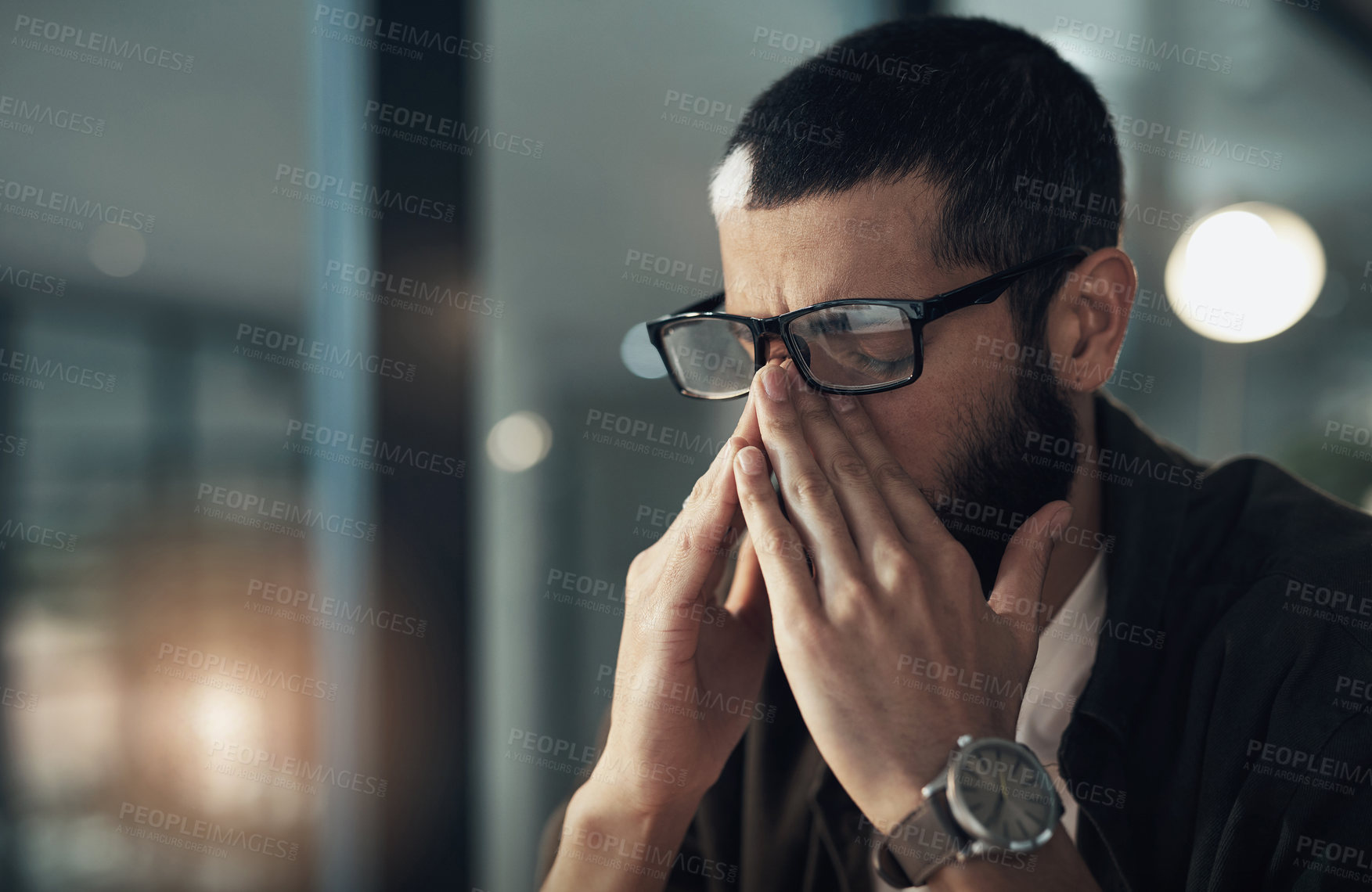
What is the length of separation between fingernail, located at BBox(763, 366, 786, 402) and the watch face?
1.58ft

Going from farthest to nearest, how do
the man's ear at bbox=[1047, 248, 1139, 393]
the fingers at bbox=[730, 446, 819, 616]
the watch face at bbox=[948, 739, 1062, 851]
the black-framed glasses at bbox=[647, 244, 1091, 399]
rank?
the man's ear at bbox=[1047, 248, 1139, 393] < the black-framed glasses at bbox=[647, 244, 1091, 399] < the fingers at bbox=[730, 446, 819, 616] < the watch face at bbox=[948, 739, 1062, 851]

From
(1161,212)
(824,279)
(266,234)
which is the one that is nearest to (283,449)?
(266,234)

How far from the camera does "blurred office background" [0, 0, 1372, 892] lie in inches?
46.3

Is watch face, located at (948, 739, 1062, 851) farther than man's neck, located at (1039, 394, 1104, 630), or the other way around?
man's neck, located at (1039, 394, 1104, 630)

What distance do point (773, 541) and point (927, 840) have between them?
14.4 inches

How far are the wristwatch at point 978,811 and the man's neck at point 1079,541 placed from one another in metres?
0.45

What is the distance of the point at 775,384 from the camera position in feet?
3.40

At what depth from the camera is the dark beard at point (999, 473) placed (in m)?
1.12

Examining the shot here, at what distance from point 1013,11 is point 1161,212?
875 mm

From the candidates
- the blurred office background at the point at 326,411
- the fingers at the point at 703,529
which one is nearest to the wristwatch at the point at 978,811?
the fingers at the point at 703,529

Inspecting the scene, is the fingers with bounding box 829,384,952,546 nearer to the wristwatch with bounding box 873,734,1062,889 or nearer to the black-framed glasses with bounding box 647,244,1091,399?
the black-framed glasses with bounding box 647,244,1091,399

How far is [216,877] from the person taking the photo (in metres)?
1.36

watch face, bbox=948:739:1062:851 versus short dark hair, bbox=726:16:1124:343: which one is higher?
short dark hair, bbox=726:16:1124:343

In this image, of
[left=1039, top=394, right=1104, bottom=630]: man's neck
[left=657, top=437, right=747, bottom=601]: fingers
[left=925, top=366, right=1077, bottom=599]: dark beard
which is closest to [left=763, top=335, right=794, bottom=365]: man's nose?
[left=657, top=437, right=747, bottom=601]: fingers
